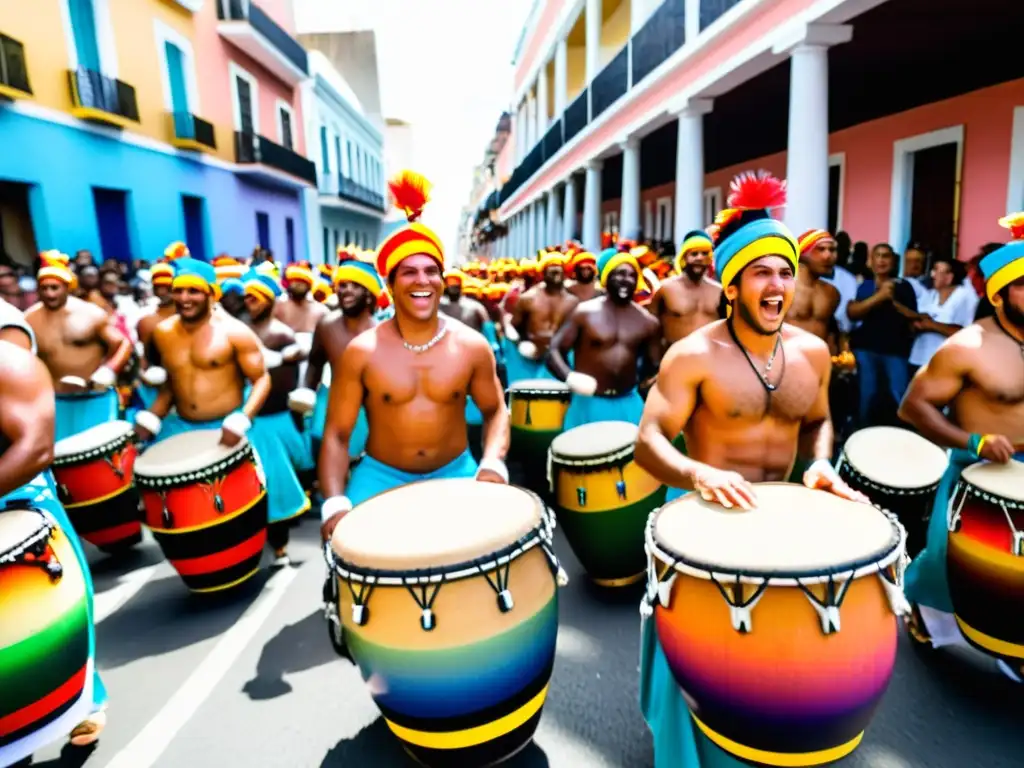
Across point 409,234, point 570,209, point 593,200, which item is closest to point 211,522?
point 409,234

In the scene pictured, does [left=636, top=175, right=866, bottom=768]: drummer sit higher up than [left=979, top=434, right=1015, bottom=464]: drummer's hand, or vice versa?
[left=636, top=175, right=866, bottom=768]: drummer

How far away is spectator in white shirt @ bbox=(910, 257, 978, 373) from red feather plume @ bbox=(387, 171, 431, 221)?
567cm

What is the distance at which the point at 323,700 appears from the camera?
11.8 feet

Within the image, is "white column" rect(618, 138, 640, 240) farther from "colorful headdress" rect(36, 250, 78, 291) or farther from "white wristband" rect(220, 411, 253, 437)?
"white wristband" rect(220, 411, 253, 437)

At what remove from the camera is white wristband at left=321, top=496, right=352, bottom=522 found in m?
2.92

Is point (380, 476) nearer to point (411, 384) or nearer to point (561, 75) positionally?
point (411, 384)

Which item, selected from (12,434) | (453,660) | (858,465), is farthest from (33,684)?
(858,465)

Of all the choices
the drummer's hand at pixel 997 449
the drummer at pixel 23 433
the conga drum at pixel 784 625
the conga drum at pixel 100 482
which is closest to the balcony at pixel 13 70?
the conga drum at pixel 100 482

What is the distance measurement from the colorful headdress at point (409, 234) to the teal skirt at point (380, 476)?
90 cm

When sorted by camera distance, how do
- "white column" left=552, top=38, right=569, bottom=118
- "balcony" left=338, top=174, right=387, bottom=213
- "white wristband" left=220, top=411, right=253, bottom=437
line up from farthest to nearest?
"balcony" left=338, top=174, right=387, bottom=213 < "white column" left=552, top=38, right=569, bottom=118 < "white wristband" left=220, top=411, right=253, bottom=437

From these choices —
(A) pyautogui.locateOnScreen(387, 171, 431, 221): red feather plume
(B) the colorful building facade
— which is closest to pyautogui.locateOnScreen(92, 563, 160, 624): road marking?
(A) pyautogui.locateOnScreen(387, 171, 431, 221): red feather plume

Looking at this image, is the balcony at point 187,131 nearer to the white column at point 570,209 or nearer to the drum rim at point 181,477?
the white column at point 570,209

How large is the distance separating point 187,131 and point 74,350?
1452cm

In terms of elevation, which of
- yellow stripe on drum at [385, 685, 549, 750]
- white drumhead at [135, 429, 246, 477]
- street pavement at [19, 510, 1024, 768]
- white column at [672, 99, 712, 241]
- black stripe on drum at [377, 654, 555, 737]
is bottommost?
street pavement at [19, 510, 1024, 768]
